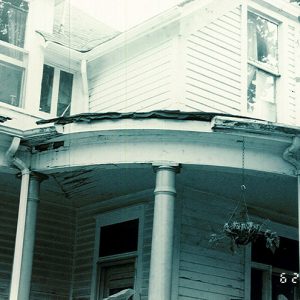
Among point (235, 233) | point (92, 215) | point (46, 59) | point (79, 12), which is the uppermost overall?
point (79, 12)

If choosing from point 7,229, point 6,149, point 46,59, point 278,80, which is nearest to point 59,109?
point 46,59

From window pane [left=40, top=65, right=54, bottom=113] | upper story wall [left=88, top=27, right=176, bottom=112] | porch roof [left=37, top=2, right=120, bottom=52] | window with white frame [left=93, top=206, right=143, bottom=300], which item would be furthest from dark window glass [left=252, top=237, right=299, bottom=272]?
porch roof [left=37, top=2, right=120, bottom=52]

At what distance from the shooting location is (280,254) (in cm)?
1184

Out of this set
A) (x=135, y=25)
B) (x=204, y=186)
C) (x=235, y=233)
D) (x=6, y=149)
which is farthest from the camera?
(x=135, y=25)

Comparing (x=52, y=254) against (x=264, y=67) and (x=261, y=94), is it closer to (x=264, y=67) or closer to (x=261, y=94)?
(x=261, y=94)

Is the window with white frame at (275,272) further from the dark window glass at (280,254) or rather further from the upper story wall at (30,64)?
the upper story wall at (30,64)

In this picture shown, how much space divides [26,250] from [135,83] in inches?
172

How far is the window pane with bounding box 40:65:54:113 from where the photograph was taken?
1247 cm

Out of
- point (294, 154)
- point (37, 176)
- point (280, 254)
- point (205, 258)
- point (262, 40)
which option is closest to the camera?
point (294, 154)

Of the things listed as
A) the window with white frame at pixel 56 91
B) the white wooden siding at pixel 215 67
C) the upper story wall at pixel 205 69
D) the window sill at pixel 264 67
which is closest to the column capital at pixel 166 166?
the upper story wall at pixel 205 69

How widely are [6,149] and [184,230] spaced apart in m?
3.11

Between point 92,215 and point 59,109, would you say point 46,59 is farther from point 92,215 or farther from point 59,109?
point 92,215

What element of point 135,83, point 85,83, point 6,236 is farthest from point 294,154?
point 85,83

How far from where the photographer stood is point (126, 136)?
8828mm
